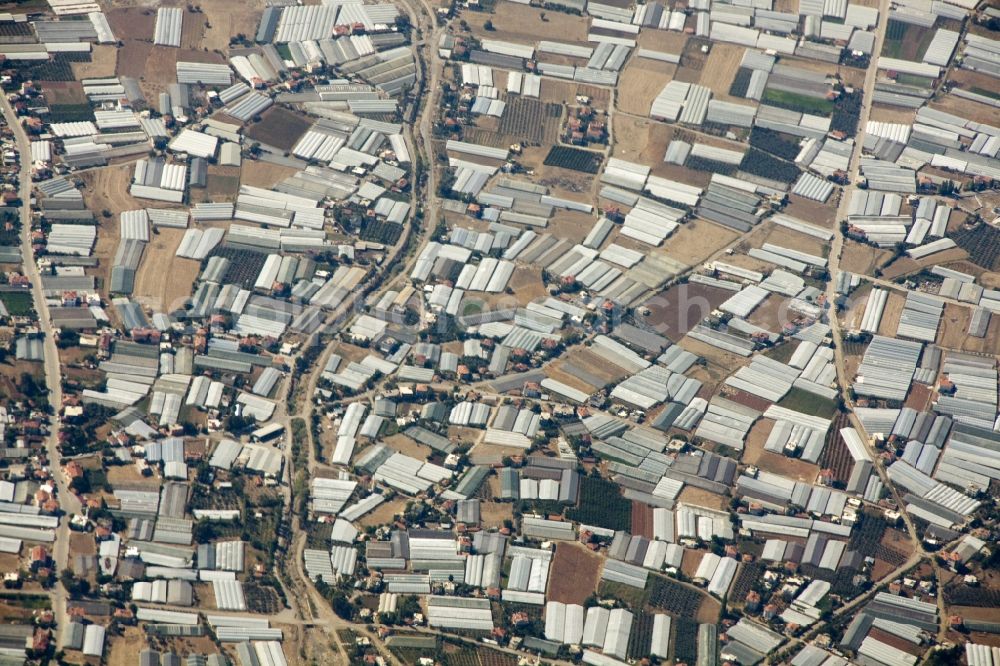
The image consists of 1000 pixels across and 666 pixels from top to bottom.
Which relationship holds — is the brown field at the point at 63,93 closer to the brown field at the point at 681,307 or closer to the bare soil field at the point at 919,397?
the brown field at the point at 681,307

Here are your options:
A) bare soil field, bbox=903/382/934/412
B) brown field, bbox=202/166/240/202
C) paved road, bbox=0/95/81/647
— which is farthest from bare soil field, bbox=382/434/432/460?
bare soil field, bbox=903/382/934/412

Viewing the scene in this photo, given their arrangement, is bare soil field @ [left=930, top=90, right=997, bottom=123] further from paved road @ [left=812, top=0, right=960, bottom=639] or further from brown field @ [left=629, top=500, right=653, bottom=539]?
brown field @ [left=629, top=500, right=653, bottom=539]

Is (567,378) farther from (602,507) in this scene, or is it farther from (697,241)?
(697,241)

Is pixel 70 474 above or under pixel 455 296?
under

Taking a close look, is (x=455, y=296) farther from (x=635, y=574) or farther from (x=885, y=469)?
(x=885, y=469)

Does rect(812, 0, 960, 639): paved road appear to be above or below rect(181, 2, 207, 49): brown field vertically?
below

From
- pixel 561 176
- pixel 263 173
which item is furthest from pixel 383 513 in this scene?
pixel 561 176

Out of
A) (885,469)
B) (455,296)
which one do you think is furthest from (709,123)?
(885,469)
